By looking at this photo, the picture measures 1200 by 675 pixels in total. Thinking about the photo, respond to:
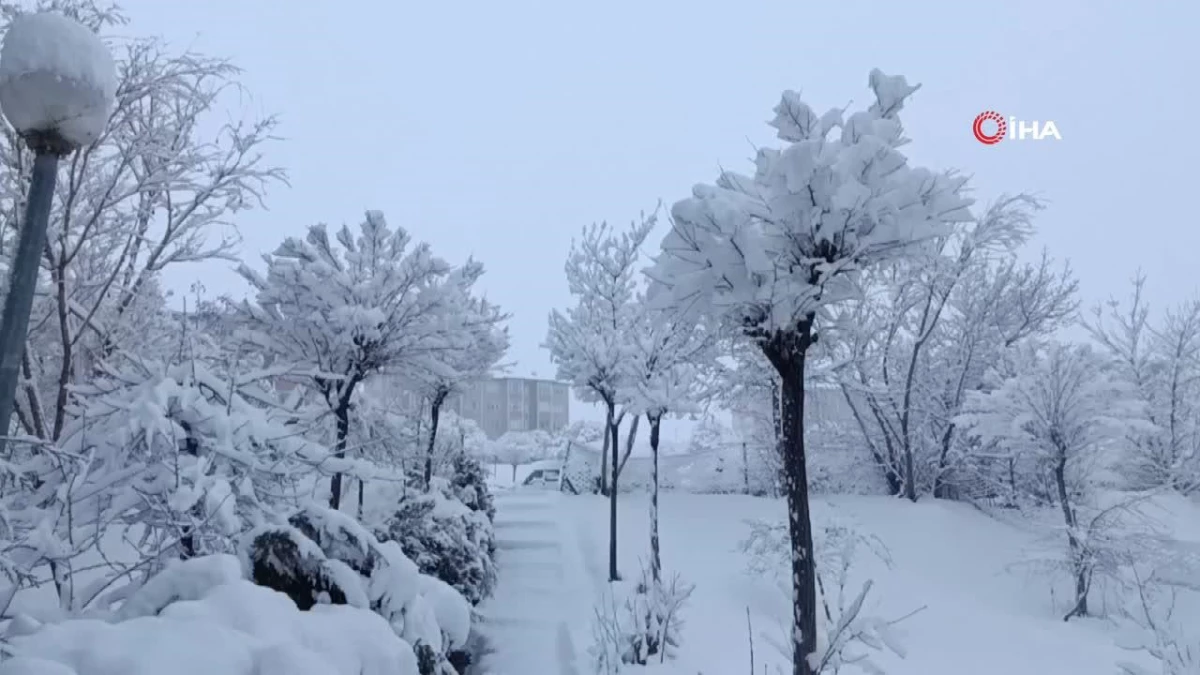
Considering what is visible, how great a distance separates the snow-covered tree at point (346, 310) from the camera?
30.3 ft

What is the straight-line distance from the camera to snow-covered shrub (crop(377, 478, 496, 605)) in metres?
10.4

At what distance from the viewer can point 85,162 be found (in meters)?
8.05

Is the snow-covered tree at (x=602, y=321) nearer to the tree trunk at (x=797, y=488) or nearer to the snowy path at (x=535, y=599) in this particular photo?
the snowy path at (x=535, y=599)

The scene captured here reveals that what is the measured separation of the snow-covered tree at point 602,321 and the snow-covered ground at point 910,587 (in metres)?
1.91

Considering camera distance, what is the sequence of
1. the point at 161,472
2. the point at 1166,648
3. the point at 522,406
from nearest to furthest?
the point at 161,472, the point at 1166,648, the point at 522,406

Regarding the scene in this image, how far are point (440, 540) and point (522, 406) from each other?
62.5 m

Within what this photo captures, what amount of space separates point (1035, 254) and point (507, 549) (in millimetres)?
13915

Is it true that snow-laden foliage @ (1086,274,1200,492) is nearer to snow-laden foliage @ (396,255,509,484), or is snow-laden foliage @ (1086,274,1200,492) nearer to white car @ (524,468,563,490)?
snow-laden foliage @ (396,255,509,484)

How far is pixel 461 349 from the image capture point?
34.0ft

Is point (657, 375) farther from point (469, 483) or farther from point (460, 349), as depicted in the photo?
point (469, 483)

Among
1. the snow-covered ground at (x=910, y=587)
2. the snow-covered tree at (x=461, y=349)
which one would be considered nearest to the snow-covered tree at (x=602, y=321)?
the snow-covered tree at (x=461, y=349)

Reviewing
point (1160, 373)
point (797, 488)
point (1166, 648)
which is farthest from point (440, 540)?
point (1160, 373)

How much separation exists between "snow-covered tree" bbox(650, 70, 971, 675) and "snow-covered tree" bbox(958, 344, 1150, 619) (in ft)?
30.4

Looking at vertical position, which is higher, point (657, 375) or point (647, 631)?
point (657, 375)
